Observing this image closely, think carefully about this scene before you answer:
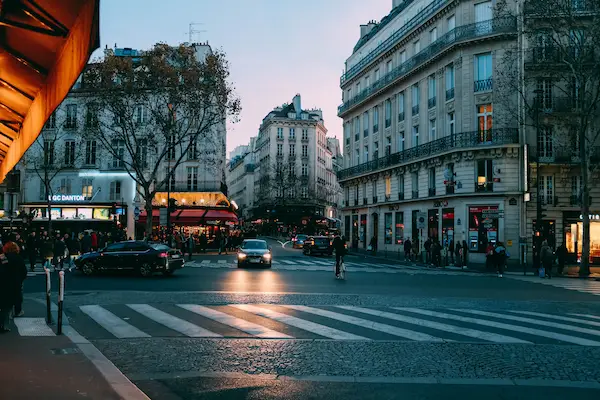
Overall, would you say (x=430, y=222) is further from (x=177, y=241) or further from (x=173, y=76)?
(x=173, y=76)

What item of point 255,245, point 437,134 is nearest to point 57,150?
point 255,245

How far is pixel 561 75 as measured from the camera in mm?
28703

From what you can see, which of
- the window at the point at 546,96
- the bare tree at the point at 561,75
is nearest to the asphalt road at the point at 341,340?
the bare tree at the point at 561,75

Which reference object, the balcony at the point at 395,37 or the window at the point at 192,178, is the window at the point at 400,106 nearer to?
the balcony at the point at 395,37

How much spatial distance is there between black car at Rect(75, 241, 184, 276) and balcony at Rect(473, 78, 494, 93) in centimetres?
2676

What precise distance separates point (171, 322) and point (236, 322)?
4.48 ft

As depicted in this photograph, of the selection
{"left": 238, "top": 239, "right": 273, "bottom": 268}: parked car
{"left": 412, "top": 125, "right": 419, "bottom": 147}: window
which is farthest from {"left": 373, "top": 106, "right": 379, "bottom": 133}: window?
{"left": 238, "top": 239, "right": 273, "bottom": 268}: parked car

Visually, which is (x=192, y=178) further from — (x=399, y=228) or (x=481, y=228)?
(x=481, y=228)


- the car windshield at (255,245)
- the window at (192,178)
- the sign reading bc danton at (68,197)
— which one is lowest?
the car windshield at (255,245)

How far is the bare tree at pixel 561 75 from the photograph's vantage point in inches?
1097

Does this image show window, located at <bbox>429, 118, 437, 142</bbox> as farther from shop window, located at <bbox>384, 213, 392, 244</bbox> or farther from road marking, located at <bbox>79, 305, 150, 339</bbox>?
road marking, located at <bbox>79, 305, 150, 339</bbox>

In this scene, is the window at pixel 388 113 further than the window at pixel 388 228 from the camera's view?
Yes

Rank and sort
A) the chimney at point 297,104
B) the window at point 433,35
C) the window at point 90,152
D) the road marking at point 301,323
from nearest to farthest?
1. the road marking at point 301,323
2. the window at point 433,35
3. the window at point 90,152
4. the chimney at point 297,104

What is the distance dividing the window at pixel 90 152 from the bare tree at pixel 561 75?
3534cm
